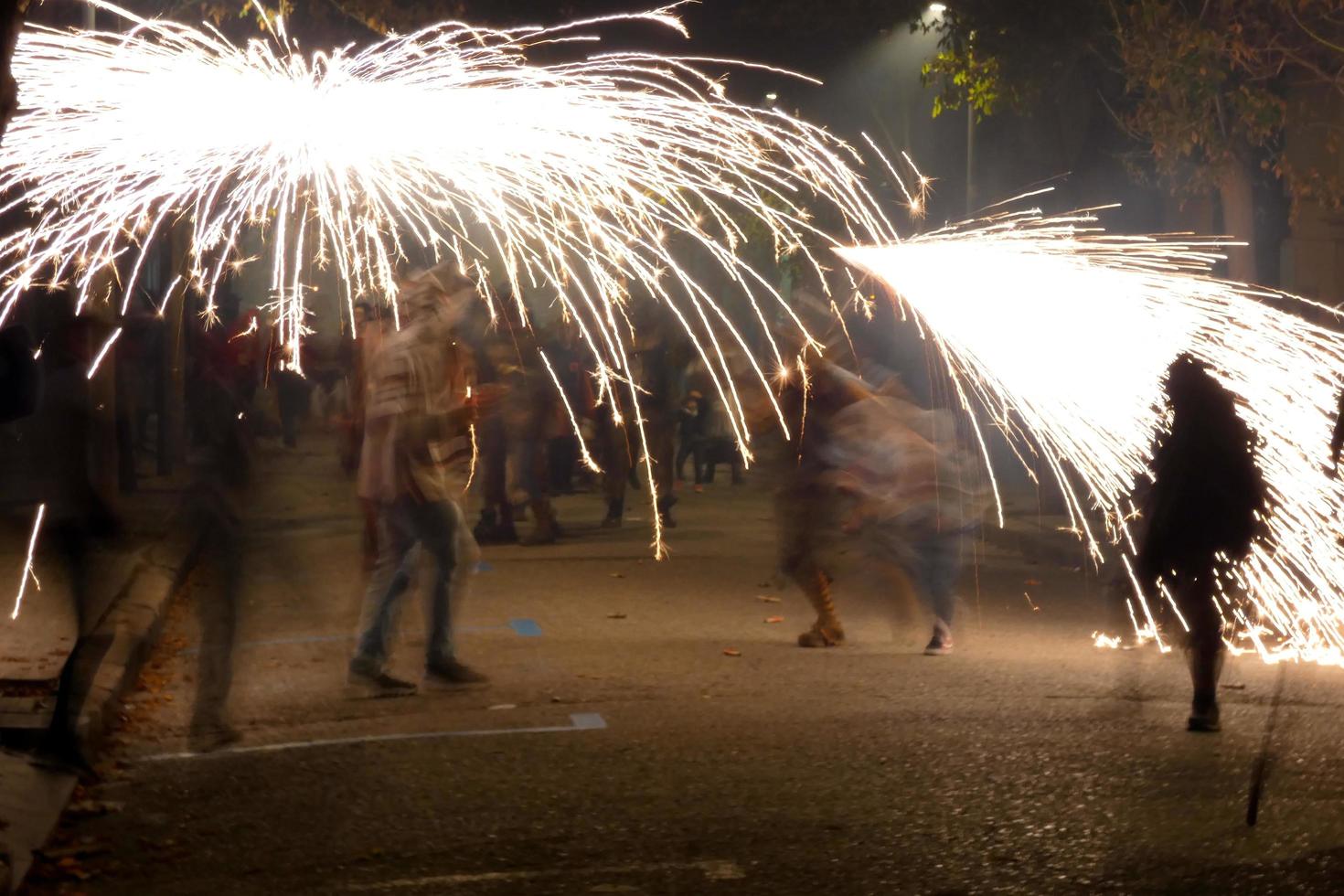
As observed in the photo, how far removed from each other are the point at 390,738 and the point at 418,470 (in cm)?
139

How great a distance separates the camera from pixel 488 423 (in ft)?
49.9

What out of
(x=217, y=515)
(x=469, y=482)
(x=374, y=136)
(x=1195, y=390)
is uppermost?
(x=374, y=136)

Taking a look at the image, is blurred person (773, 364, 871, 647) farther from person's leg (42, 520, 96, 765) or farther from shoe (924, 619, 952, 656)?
person's leg (42, 520, 96, 765)

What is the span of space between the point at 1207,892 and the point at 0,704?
16.4 ft

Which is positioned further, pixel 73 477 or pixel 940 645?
pixel 940 645

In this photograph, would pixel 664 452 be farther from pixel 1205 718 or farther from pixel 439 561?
pixel 1205 718

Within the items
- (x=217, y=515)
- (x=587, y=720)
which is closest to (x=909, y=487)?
(x=587, y=720)

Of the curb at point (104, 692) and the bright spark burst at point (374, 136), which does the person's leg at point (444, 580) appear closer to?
the curb at point (104, 692)

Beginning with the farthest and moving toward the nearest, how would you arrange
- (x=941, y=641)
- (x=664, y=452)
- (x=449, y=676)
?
(x=664, y=452) < (x=941, y=641) < (x=449, y=676)

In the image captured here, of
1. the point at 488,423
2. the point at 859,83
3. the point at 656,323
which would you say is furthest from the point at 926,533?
the point at 859,83

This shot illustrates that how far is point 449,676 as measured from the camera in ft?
29.0

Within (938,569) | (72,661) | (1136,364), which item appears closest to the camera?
(72,661)

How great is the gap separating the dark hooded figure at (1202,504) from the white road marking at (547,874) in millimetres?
2889

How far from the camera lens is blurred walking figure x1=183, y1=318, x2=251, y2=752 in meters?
7.77
